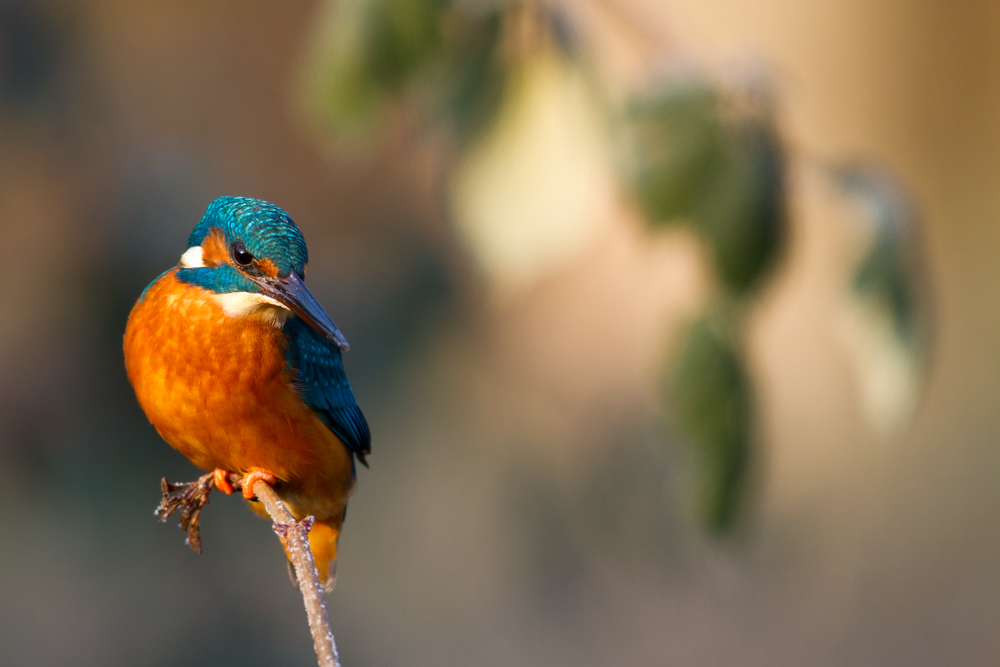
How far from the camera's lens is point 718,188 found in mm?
1377

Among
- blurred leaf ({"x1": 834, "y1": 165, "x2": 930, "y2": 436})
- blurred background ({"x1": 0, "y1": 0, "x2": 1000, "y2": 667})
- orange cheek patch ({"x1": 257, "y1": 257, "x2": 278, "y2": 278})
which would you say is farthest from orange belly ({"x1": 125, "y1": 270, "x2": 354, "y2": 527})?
blurred leaf ({"x1": 834, "y1": 165, "x2": 930, "y2": 436})

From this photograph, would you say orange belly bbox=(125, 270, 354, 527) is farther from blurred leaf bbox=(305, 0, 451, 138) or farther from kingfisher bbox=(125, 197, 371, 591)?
blurred leaf bbox=(305, 0, 451, 138)

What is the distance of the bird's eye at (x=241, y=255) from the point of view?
472 millimetres

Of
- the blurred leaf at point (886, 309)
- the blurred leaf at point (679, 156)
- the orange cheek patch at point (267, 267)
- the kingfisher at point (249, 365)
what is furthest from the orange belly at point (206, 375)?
the blurred leaf at point (886, 309)

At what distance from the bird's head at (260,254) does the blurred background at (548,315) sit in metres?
0.64

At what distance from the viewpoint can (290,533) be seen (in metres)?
0.48

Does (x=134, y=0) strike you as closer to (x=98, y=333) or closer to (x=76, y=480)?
(x=98, y=333)

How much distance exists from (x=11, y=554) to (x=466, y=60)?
2298 mm

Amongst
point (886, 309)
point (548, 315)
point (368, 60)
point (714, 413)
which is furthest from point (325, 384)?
point (548, 315)

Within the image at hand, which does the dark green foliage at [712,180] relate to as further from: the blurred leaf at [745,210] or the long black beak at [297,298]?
the long black beak at [297,298]

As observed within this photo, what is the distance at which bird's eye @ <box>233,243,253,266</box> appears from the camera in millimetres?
472

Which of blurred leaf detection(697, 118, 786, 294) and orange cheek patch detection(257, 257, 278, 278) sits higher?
blurred leaf detection(697, 118, 786, 294)

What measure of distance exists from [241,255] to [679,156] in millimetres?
999

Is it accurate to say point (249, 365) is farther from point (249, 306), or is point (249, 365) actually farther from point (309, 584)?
point (309, 584)
